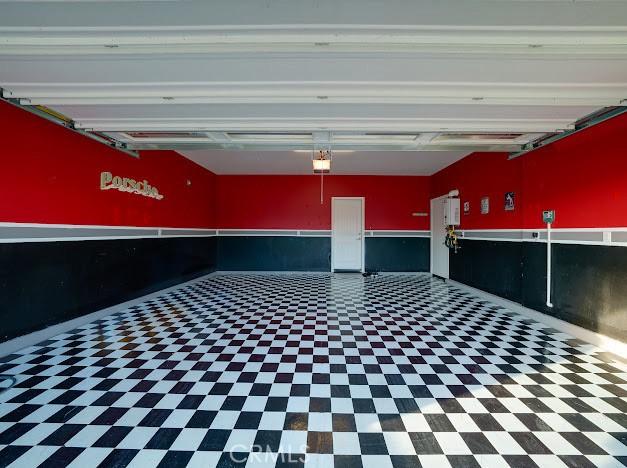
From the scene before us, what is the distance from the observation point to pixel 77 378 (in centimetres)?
261

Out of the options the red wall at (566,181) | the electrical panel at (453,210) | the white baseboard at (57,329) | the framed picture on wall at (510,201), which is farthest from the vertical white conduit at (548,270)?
the white baseboard at (57,329)

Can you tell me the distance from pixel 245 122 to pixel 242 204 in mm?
5290

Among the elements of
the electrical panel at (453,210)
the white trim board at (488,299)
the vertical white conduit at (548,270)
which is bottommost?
the white trim board at (488,299)

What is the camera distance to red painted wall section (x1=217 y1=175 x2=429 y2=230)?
8.78 m

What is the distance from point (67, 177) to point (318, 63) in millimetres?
3448

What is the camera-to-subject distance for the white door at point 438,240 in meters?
7.79

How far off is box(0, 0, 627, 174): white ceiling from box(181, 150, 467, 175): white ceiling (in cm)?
260

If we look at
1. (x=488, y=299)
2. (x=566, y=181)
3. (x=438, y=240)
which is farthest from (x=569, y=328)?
(x=438, y=240)

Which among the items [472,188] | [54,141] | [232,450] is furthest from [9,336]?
[472,188]

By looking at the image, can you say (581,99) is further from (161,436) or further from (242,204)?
(242,204)

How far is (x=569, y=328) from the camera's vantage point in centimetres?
379

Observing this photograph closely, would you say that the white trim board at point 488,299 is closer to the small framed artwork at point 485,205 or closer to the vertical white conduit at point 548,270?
the vertical white conduit at point 548,270

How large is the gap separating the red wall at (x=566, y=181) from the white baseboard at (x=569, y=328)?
1.24m

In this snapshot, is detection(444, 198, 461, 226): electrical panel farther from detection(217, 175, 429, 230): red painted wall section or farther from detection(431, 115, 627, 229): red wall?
detection(217, 175, 429, 230): red painted wall section
